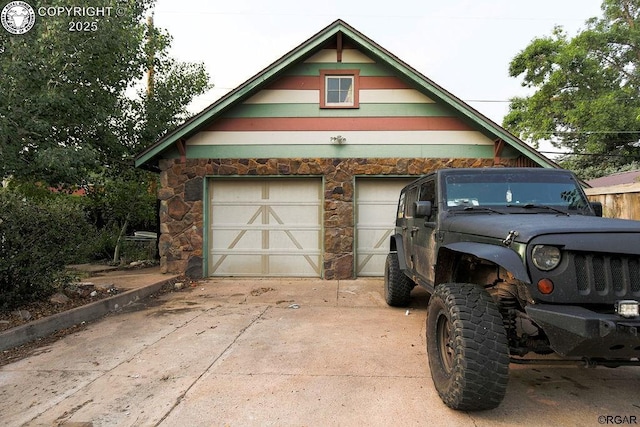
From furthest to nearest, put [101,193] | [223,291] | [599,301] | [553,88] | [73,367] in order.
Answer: [553,88] < [101,193] < [223,291] < [73,367] < [599,301]

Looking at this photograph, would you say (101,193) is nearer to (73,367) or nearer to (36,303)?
(36,303)

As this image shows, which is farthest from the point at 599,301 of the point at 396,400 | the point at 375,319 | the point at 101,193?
the point at 101,193

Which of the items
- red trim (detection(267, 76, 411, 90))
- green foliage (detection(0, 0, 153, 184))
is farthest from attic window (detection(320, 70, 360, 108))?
green foliage (detection(0, 0, 153, 184))

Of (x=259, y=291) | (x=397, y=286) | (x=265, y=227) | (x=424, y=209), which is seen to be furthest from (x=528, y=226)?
(x=265, y=227)

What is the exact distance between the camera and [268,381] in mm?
3393

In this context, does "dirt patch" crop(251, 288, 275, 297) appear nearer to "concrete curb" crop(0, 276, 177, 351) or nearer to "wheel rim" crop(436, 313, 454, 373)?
"concrete curb" crop(0, 276, 177, 351)

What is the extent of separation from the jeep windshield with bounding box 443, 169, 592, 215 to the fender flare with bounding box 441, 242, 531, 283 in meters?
0.95

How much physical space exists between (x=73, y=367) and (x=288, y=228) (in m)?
5.32

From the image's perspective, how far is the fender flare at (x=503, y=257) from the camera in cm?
242

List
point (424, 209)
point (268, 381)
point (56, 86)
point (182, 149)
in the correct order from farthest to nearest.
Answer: point (182, 149), point (56, 86), point (424, 209), point (268, 381)

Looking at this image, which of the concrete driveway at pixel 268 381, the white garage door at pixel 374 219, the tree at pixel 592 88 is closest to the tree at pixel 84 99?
the concrete driveway at pixel 268 381

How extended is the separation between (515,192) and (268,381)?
3.08 meters

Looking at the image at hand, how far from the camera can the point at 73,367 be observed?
12.5 feet

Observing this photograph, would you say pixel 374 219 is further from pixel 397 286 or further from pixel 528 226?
pixel 528 226
